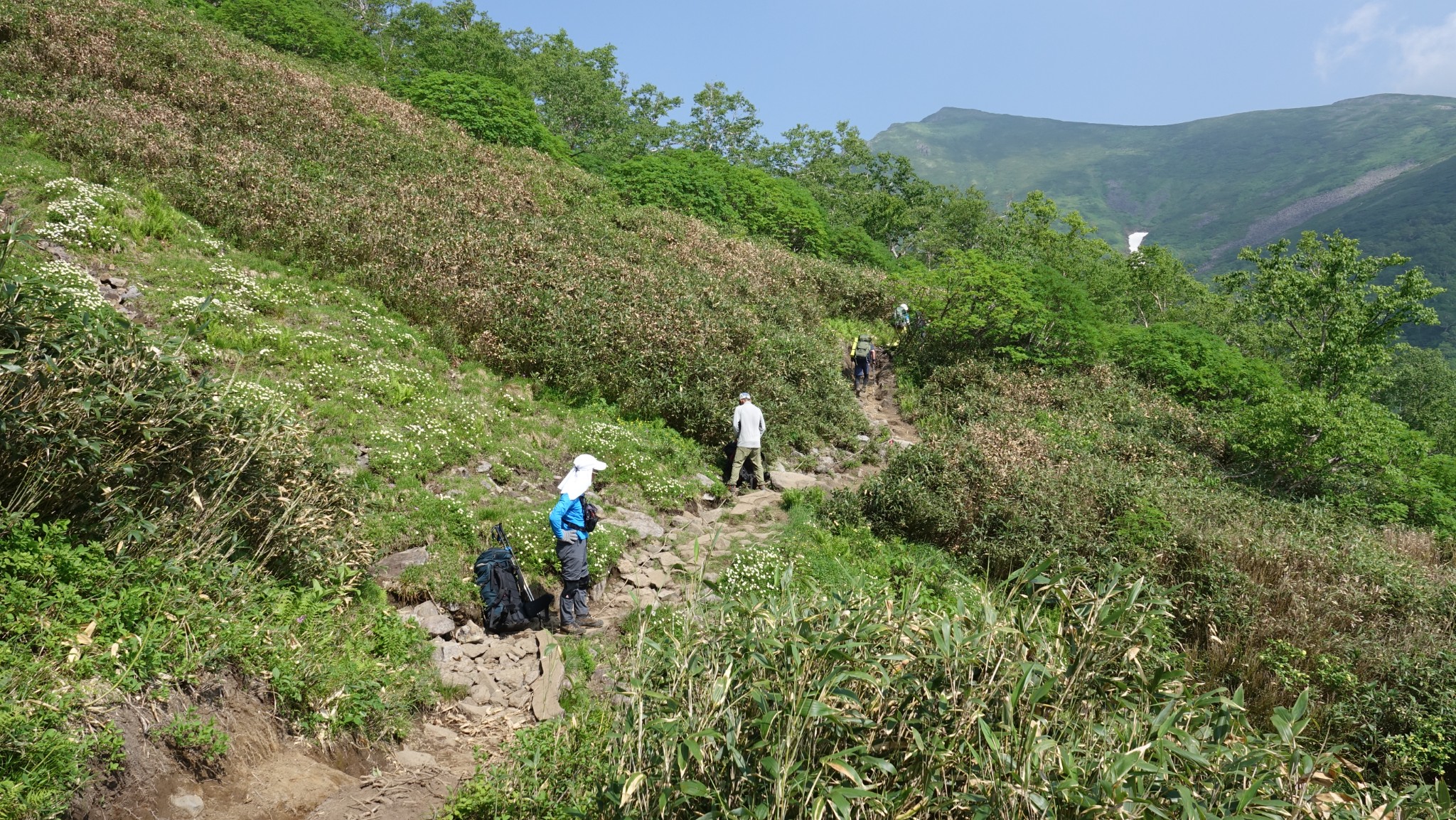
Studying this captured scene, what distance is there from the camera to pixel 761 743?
124 inches

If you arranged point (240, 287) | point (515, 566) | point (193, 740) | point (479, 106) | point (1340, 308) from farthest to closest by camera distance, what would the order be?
point (479, 106) < point (1340, 308) < point (240, 287) < point (515, 566) < point (193, 740)

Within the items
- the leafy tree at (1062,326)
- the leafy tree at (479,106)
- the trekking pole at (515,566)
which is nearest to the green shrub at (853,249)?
the leafy tree at (1062,326)

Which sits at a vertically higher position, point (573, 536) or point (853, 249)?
point (853, 249)

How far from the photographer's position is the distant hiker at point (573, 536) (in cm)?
862

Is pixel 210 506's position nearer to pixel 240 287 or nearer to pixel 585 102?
pixel 240 287

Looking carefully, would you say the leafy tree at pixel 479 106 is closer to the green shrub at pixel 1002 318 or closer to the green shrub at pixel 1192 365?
the green shrub at pixel 1002 318

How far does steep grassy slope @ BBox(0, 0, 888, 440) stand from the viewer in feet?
52.4

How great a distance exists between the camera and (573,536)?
866cm

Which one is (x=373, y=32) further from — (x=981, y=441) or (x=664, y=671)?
(x=664, y=671)

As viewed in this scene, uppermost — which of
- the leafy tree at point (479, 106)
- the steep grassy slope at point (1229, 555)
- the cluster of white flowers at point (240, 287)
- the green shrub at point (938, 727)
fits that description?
the leafy tree at point (479, 106)

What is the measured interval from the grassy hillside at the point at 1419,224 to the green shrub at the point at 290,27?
421 ft

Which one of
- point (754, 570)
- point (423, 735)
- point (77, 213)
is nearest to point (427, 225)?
point (77, 213)

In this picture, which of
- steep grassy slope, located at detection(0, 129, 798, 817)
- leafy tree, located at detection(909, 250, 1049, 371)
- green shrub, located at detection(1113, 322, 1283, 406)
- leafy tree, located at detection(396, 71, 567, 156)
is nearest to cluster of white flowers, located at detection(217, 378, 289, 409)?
steep grassy slope, located at detection(0, 129, 798, 817)

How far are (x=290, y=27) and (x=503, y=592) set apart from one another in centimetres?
3574
